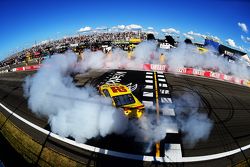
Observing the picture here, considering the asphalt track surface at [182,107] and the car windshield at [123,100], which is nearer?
the asphalt track surface at [182,107]


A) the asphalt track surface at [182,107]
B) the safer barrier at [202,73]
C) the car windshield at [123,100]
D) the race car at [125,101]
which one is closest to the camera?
the asphalt track surface at [182,107]

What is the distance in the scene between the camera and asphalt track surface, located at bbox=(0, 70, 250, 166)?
33.6 feet

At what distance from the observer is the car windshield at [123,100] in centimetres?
1251

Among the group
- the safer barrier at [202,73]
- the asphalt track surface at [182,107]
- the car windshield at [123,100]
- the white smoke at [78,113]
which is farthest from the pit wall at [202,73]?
the white smoke at [78,113]

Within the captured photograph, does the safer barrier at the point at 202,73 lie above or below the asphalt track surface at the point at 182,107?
above

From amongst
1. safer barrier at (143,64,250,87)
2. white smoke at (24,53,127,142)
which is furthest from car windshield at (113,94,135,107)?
safer barrier at (143,64,250,87)

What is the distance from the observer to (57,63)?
2266 cm

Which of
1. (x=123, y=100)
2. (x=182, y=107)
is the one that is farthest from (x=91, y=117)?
(x=182, y=107)

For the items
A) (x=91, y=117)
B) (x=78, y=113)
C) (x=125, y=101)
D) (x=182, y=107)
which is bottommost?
(x=182, y=107)

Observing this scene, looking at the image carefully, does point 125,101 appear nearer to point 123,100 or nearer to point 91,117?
point 123,100

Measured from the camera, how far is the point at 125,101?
12.8 metres

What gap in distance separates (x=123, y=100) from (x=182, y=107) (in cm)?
540

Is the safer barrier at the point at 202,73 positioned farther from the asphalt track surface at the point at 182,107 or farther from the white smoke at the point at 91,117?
the white smoke at the point at 91,117

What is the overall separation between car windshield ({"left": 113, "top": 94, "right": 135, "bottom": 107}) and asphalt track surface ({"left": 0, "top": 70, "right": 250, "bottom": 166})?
211 cm
